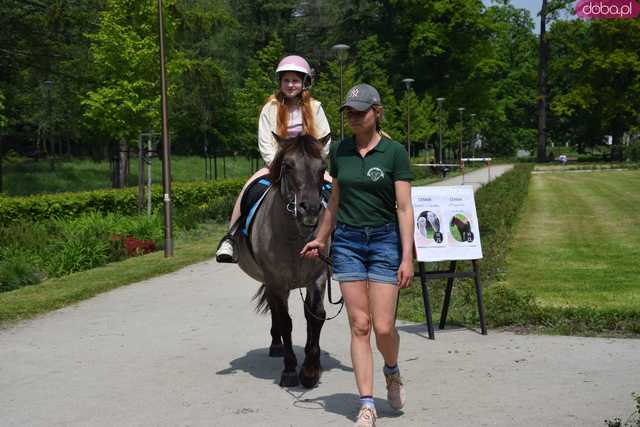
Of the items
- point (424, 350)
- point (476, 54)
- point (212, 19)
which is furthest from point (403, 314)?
point (476, 54)

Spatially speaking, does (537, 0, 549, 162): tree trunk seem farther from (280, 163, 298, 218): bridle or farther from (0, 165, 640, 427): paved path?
(280, 163, 298, 218): bridle

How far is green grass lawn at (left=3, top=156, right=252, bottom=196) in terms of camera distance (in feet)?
152

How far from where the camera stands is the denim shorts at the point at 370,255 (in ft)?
19.0

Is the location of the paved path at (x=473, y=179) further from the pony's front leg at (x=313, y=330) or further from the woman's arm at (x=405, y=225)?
the woman's arm at (x=405, y=225)

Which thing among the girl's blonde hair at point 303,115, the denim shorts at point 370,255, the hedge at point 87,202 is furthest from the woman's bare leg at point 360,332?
the hedge at point 87,202

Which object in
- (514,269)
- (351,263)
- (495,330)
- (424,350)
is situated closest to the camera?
(351,263)

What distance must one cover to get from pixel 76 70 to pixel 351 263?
36320 mm

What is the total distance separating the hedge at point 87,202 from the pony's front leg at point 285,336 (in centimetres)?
1567

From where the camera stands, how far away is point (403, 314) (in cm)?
1052

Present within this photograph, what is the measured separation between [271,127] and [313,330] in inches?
71.3

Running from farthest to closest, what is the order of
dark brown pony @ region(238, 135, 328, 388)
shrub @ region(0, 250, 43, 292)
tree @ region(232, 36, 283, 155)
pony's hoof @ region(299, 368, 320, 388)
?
tree @ region(232, 36, 283, 155) < shrub @ region(0, 250, 43, 292) < pony's hoof @ region(299, 368, 320, 388) < dark brown pony @ region(238, 135, 328, 388)

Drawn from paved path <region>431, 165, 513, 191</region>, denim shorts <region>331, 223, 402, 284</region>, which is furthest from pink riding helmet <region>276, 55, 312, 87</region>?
paved path <region>431, 165, 513, 191</region>

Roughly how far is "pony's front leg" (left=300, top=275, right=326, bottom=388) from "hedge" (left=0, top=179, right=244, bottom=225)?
1605 centimetres

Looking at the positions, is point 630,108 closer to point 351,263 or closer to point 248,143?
point 248,143
